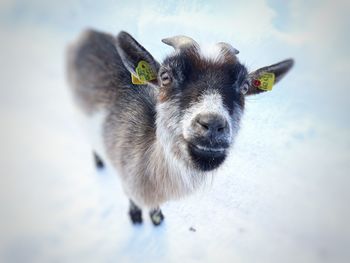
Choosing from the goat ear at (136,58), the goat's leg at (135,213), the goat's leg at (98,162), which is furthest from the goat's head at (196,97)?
the goat's leg at (98,162)

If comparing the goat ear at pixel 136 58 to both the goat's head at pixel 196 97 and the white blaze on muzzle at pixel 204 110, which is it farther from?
the white blaze on muzzle at pixel 204 110

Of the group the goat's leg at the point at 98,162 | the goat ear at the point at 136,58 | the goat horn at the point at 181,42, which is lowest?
the goat's leg at the point at 98,162

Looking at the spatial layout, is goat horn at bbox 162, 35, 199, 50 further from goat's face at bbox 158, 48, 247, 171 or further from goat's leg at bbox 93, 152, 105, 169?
goat's leg at bbox 93, 152, 105, 169

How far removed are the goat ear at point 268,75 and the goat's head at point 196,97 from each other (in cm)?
11

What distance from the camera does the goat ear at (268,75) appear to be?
1.91m

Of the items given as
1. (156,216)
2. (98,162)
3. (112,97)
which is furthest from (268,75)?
(98,162)

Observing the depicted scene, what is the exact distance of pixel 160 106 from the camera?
5.90ft

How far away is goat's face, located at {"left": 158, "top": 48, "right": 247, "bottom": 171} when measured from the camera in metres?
1.47

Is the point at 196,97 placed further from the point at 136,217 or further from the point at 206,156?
the point at 136,217

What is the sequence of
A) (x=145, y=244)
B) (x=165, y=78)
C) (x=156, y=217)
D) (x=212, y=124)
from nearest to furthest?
(x=212, y=124) → (x=165, y=78) → (x=145, y=244) → (x=156, y=217)

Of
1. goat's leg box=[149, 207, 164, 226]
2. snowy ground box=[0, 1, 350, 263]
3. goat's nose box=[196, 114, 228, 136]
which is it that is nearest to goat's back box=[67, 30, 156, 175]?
snowy ground box=[0, 1, 350, 263]

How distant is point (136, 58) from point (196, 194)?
4.07ft

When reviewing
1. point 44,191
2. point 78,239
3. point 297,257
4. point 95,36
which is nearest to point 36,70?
point 95,36

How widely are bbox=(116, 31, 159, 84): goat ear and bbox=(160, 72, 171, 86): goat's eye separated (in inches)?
3.7
